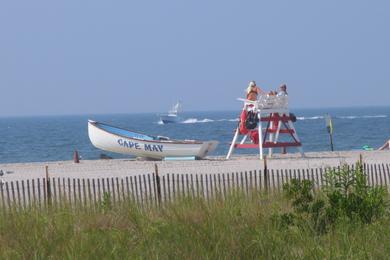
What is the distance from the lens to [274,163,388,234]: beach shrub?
12.3 metres

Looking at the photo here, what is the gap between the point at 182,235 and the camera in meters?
11.1

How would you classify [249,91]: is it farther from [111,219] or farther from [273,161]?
[111,219]

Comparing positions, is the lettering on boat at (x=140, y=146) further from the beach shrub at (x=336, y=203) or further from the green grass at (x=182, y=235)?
the beach shrub at (x=336, y=203)

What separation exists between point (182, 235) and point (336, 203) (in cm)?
282

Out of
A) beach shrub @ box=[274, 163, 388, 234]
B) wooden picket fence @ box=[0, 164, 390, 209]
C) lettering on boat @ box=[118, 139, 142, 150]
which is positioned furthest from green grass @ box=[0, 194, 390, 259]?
lettering on boat @ box=[118, 139, 142, 150]

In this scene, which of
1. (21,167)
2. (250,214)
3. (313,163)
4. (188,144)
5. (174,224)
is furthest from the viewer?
Answer: (188,144)

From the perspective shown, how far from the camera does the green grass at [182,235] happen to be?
33.7 ft

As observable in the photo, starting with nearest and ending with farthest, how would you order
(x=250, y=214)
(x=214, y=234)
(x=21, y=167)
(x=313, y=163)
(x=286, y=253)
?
(x=286, y=253) → (x=214, y=234) → (x=250, y=214) → (x=313, y=163) → (x=21, y=167)

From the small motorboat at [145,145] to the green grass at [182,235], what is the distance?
26667 millimetres

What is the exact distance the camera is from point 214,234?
10.9 meters

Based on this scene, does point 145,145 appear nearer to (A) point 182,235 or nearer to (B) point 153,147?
(B) point 153,147

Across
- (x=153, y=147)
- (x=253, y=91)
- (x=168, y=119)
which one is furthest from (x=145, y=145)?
(x=168, y=119)

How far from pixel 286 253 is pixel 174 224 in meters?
2.13

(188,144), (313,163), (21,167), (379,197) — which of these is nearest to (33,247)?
(379,197)
